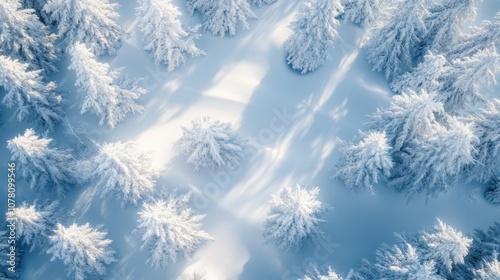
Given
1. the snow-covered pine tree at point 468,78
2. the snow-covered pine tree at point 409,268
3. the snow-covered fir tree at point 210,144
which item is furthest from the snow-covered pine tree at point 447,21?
the snow-covered fir tree at point 210,144

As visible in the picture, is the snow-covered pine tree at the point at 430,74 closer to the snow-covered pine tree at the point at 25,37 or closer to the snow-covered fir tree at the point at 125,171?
the snow-covered fir tree at the point at 125,171

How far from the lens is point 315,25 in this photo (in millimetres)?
22344

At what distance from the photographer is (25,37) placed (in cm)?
Answer: 2200

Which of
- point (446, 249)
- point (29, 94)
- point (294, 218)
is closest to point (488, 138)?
point (446, 249)

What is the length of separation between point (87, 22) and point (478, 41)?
25.8 metres

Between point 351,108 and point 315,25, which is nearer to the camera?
point 315,25

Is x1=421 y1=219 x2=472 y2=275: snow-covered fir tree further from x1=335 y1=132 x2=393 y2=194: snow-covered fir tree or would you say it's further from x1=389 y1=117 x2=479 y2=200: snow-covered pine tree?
x1=335 y1=132 x2=393 y2=194: snow-covered fir tree

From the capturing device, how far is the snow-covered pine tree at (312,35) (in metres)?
21.5

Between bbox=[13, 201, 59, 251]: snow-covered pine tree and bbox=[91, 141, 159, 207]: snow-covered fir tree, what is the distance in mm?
3453

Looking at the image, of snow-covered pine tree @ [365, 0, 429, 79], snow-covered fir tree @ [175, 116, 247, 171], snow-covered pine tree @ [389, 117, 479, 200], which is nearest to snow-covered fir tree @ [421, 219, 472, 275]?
snow-covered pine tree @ [389, 117, 479, 200]

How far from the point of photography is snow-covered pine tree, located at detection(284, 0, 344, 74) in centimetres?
2147

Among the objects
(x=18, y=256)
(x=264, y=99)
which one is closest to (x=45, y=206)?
(x=18, y=256)

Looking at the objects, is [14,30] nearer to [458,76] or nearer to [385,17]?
[385,17]

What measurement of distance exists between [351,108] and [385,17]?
23.0 feet
